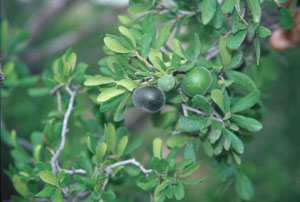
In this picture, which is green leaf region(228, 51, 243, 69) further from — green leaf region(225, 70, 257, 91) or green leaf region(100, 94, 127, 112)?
green leaf region(100, 94, 127, 112)

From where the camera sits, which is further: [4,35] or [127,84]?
[4,35]

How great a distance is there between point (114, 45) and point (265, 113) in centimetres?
113

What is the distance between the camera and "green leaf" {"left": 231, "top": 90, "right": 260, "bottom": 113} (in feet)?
4.56

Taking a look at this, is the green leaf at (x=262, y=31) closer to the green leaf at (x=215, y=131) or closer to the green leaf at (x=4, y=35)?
the green leaf at (x=215, y=131)

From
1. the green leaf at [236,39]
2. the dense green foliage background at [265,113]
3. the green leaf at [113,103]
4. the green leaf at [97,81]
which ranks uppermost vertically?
the green leaf at [97,81]

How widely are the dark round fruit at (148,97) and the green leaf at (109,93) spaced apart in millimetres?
67

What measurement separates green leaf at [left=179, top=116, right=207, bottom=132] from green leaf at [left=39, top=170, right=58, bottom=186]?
0.56 metres

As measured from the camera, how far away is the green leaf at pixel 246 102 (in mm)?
1391

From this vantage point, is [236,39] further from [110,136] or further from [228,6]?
[110,136]

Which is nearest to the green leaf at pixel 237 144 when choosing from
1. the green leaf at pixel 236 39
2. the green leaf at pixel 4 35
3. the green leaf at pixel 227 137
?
the green leaf at pixel 227 137

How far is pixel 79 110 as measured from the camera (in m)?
1.73

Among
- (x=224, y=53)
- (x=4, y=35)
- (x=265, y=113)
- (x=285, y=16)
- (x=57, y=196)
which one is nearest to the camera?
(x=57, y=196)

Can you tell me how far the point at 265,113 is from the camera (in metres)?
2.04

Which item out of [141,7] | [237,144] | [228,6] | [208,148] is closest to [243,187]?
[208,148]
